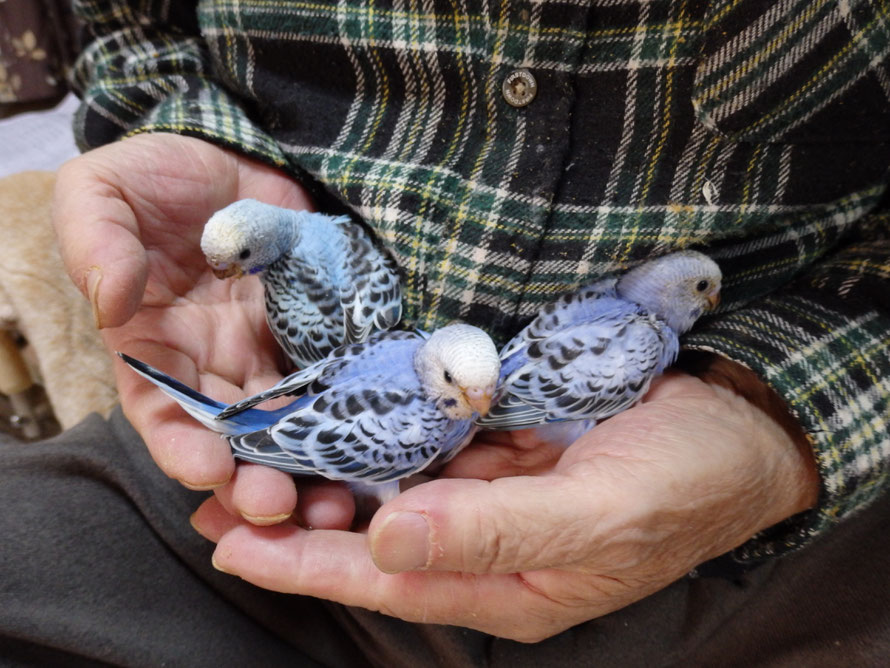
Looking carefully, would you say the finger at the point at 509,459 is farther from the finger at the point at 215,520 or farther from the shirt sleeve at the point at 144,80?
the shirt sleeve at the point at 144,80

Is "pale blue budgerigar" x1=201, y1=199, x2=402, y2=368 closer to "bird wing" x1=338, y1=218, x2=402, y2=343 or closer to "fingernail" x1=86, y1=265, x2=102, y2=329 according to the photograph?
"bird wing" x1=338, y1=218, x2=402, y2=343

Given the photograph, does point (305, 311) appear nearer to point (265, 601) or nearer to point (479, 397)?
point (479, 397)

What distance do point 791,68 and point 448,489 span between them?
72 centimetres

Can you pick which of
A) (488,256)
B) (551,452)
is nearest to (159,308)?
(488,256)

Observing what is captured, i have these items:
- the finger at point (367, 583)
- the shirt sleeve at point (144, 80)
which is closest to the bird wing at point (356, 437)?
the finger at point (367, 583)

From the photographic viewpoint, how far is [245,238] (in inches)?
41.4

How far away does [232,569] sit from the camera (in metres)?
0.91

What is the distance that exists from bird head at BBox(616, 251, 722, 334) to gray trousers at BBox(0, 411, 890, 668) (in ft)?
1.48

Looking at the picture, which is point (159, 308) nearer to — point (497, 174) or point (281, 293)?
point (281, 293)

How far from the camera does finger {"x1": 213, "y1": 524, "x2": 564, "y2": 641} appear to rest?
0.88 meters

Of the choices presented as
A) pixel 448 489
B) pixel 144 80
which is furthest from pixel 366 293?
pixel 144 80

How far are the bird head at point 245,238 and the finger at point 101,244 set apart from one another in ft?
0.41

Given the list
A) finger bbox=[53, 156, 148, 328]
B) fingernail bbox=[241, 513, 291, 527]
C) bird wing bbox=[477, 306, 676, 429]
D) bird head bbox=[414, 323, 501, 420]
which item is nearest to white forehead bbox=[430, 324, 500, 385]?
bird head bbox=[414, 323, 501, 420]

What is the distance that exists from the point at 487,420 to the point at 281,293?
0.43 metres
